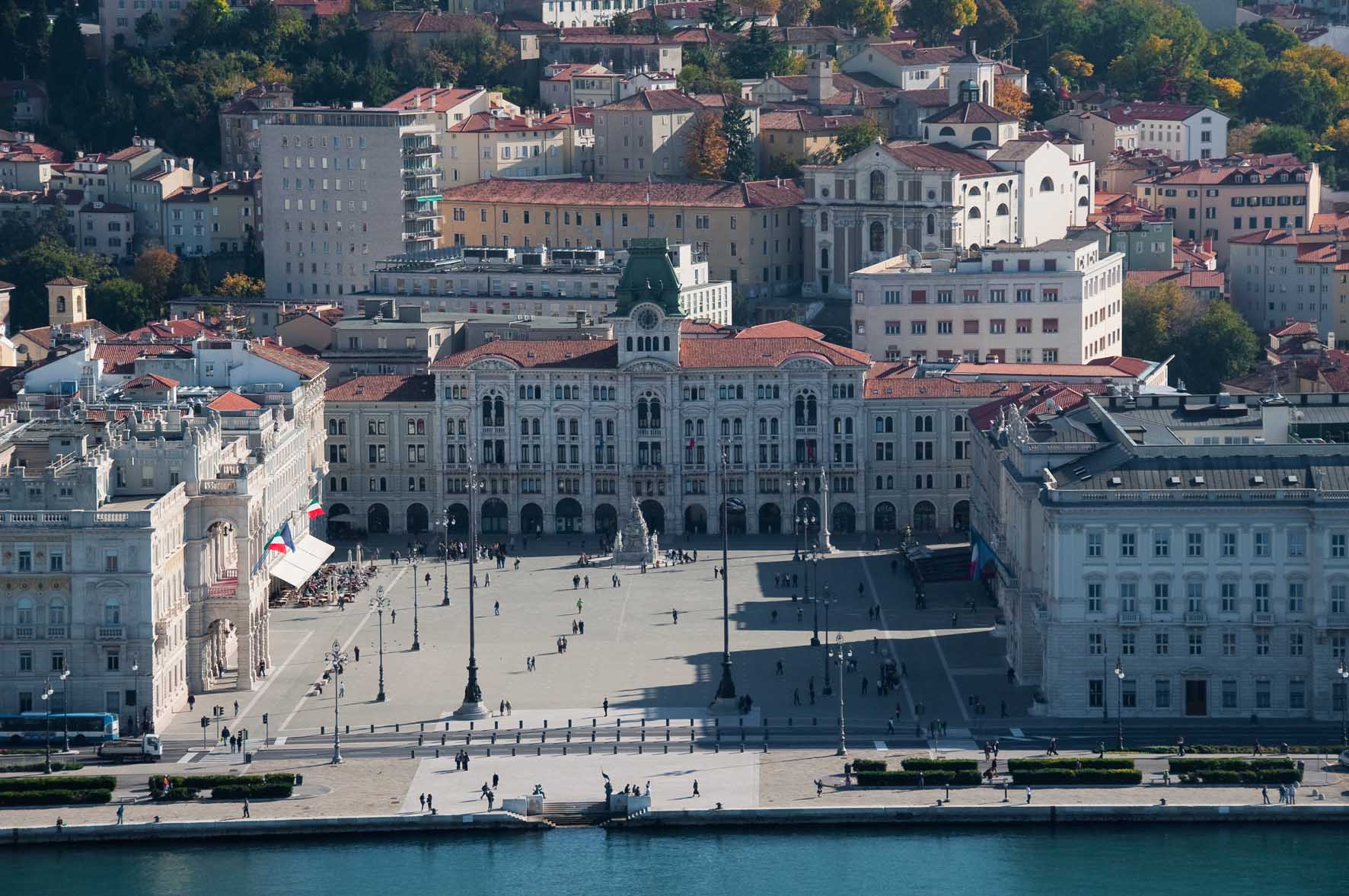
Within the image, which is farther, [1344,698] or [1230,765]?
[1344,698]

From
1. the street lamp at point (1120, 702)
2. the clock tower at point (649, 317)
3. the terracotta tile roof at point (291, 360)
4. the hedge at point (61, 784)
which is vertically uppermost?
the clock tower at point (649, 317)

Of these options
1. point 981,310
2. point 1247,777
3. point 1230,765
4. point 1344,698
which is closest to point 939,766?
point 1230,765

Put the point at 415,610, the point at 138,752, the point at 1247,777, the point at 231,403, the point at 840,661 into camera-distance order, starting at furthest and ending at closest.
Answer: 1. the point at 231,403
2. the point at 415,610
3. the point at 840,661
4. the point at 138,752
5. the point at 1247,777

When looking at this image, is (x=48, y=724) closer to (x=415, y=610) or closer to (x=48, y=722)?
(x=48, y=722)

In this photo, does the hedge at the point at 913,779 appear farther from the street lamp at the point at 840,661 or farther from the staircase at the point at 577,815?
the staircase at the point at 577,815

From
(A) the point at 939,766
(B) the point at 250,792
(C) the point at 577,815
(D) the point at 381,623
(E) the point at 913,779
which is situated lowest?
(C) the point at 577,815

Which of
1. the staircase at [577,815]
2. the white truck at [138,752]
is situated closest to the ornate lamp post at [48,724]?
the white truck at [138,752]

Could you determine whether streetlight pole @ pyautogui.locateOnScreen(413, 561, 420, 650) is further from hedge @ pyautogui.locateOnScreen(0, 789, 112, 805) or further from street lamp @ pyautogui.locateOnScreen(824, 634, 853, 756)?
hedge @ pyautogui.locateOnScreen(0, 789, 112, 805)

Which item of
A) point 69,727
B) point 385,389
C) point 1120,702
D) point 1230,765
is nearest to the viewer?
point 1230,765
